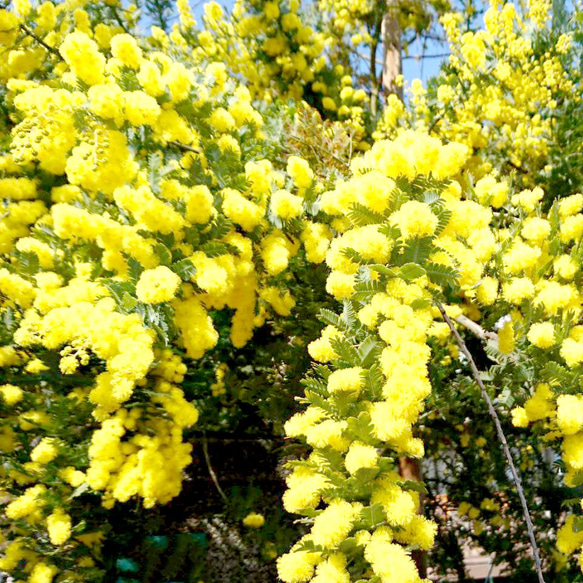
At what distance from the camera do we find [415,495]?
1.32 metres

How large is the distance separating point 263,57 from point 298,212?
200cm

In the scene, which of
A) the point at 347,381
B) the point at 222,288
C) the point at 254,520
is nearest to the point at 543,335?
the point at 347,381

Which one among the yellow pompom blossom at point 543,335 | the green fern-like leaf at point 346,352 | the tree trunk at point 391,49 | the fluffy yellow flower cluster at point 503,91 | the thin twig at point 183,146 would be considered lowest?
the green fern-like leaf at point 346,352

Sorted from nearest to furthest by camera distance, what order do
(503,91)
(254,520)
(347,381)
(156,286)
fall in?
(347,381)
(156,286)
(254,520)
(503,91)

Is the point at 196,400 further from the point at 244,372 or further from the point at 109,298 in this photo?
the point at 109,298

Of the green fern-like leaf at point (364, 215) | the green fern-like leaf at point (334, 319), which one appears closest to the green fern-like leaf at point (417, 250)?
the green fern-like leaf at point (364, 215)

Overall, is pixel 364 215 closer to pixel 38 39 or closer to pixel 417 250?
pixel 417 250

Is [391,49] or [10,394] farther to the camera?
[391,49]

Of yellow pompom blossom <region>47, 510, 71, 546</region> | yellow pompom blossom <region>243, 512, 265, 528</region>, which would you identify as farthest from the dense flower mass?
yellow pompom blossom <region>243, 512, 265, 528</region>

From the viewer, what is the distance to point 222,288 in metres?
1.52

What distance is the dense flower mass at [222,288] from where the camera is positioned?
4.20 feet

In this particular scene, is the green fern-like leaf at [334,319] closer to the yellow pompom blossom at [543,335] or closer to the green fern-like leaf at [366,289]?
the green fern-like leaf at [366,289]

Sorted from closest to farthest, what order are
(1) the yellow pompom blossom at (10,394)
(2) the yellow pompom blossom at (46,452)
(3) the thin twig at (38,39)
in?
(2) the yellow pompom blossom at (46,452), (1) the yellow pompom blossom at (10,394), (3) the thin twig at (38,39)

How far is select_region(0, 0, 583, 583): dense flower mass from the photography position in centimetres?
128
